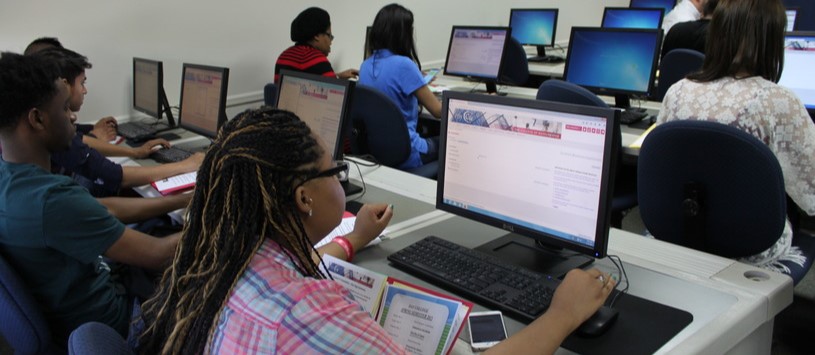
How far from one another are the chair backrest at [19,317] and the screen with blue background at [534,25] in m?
4.73

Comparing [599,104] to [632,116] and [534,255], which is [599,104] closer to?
[632,116]

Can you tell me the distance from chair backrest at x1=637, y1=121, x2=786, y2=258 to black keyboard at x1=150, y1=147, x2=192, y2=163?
1806 millimetres

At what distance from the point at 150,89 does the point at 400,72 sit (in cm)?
138

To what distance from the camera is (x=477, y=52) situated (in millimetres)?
4035

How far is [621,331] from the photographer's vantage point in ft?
3.45

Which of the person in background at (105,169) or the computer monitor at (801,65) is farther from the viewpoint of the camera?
the computer monitor at (801,65)

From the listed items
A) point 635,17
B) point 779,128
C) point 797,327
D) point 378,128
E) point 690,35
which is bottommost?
point 797,327

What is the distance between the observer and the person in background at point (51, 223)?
53.8 inches

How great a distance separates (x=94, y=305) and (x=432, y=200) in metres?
0.94

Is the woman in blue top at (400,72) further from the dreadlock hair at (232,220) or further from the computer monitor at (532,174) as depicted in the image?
the dreadlock hair at (232,220)

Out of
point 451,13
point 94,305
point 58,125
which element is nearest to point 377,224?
point 94,305

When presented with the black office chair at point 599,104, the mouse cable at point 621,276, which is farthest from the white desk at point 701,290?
the black office chair at point 599,104

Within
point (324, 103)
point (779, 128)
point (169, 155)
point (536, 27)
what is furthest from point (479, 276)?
point (536, 27)

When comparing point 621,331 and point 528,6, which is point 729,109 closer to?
point 621,331
